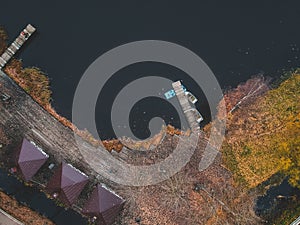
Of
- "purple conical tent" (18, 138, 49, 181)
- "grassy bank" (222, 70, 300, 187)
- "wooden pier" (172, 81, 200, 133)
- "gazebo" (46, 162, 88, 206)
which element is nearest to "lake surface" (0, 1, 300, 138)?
"wooden pier" (172, 81, 200, 133)

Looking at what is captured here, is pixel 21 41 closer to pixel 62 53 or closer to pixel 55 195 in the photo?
pixel 62 53

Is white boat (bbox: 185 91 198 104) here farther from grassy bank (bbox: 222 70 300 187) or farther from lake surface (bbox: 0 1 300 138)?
grassy bank (bbox: 222 70 300 187)

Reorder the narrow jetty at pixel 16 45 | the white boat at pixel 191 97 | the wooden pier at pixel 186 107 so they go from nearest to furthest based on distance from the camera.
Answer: the narrow jetty at pixel 16 45 < the wooden pier at pixel 186 107 < the white boat at pixel 191 97

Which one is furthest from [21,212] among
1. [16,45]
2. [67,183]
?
[16,45]

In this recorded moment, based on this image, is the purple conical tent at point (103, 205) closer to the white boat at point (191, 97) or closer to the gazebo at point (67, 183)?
the gazebo at point (67, 183)

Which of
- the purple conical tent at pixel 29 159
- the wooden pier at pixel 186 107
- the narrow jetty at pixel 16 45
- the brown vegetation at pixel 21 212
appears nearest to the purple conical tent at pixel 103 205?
the brown vegetation at pixel 21 212
